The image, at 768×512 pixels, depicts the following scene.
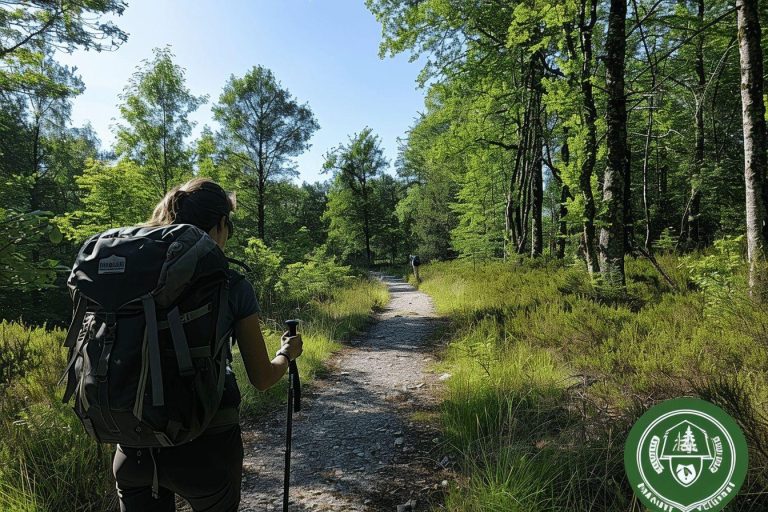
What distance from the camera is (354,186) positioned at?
3269cm

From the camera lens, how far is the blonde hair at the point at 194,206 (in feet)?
5.75

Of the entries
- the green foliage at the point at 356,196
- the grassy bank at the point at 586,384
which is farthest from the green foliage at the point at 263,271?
the green foliage at the point at 356,196

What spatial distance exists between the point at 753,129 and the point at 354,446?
23.5ft

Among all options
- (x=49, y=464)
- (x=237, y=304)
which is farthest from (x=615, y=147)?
(x=49, y=464)

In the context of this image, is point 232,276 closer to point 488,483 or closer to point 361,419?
point 488,483

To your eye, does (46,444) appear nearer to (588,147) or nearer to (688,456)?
(688,456)

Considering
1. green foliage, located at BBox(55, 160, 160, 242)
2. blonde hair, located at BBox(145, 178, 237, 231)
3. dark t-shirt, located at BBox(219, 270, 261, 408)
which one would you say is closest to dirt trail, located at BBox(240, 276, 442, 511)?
dark t-shirt, located at BBox(219, 270, 261, 408)

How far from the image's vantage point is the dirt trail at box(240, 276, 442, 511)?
316 cm

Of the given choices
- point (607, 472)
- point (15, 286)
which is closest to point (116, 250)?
point (607, 472)

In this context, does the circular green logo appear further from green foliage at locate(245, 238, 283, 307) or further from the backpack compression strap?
green foliage at locate(245, 238, 283, 307)

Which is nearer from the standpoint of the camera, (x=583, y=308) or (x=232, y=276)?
(x=232, y=276)

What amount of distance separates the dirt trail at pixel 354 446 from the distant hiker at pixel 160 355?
176 cm

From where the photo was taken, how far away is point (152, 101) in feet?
50.9

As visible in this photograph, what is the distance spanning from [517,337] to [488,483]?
13.6ft
